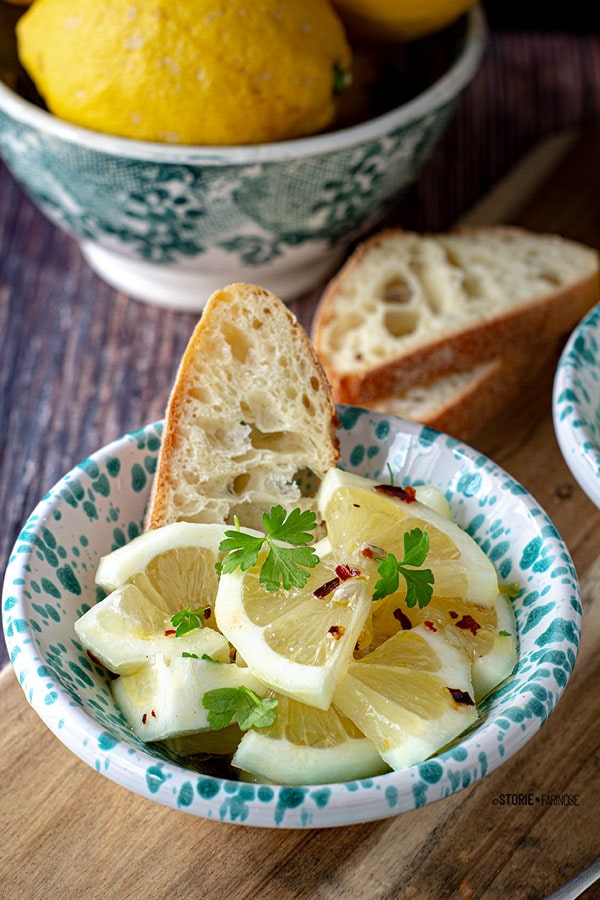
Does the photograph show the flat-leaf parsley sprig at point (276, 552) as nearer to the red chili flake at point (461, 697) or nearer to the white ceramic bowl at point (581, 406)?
the red chili flake at point (461, 697)

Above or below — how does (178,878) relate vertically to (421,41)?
below

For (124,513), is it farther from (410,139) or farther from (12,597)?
(410,139)

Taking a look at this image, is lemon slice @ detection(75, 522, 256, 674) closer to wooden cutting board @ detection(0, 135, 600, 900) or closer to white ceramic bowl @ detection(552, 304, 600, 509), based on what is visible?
wooden cutting board @ detection(0, 135, 600, 900)

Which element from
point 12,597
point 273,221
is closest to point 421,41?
point 273,221

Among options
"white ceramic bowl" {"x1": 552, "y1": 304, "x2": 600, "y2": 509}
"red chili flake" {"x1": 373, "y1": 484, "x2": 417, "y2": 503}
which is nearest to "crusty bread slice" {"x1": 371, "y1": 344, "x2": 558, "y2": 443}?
"white ceramic bowl" {"x1": 552, "y1": 304, "x2": 600, "y2": 509}

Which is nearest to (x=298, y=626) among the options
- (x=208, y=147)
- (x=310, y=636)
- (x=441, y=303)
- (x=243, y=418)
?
(x=310, y=636)

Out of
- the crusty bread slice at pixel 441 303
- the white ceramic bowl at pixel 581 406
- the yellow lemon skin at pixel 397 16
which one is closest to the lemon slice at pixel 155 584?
the white ceramic bowl at pixel 581 406
